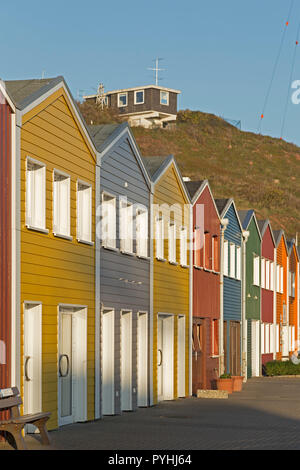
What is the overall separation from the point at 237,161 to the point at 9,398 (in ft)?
330

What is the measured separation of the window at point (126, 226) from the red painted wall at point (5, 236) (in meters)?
6.81

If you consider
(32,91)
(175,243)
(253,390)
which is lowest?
(253,390)

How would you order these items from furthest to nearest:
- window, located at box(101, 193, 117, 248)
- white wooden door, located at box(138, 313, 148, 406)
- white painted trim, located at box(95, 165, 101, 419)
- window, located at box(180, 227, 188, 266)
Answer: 1. window, located at box(180, 227, 188, 266)
2. white wooden door, located at box(138, 313, 148, 406)
3. window, located at box(101, 193, 117, 248)
4. white painted trim, located at box(95, 165, 101, 419)

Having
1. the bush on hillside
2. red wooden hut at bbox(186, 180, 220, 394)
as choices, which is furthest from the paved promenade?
the bush on hillside

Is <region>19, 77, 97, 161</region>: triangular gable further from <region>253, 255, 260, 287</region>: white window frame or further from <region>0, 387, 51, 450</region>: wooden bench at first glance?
<region>253, 255, 260, 287</region>: white window frame

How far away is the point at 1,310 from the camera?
1535 cm

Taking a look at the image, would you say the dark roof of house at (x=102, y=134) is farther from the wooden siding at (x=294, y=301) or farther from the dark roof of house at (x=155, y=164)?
the wooden siding at (x=294, y=301)

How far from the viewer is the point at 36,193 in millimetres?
17297

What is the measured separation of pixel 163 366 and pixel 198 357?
400cm

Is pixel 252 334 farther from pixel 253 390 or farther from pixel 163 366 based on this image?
pixel 163 366

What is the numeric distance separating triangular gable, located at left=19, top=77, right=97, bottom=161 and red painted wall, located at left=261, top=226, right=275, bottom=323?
2558cm

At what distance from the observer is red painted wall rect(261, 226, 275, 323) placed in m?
44.9

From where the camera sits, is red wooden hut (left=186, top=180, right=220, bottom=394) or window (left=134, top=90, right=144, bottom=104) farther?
window (left=134, top=90, right=144, bottom=104)
